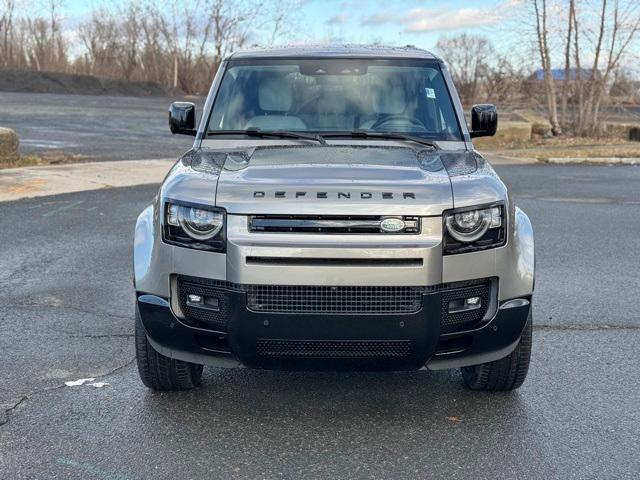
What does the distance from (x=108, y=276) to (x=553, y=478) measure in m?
4.55

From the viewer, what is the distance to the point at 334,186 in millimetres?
3488

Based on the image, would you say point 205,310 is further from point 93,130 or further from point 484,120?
point 93,130

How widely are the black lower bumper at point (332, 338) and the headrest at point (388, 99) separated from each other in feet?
6.01

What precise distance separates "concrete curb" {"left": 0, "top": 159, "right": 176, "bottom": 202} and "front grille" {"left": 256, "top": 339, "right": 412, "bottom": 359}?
27.5 ft

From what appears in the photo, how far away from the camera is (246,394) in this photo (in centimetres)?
413

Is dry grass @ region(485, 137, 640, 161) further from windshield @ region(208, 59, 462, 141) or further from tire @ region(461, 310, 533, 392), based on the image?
tire @ region(461, 310, 533, 392)

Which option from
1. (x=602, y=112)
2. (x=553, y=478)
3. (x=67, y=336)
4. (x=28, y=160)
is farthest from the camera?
(x=602, y=112)

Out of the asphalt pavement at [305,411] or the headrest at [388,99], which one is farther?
the headrest at [388,99]

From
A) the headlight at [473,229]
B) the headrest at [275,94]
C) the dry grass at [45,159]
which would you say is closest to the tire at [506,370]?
the headlight at [473,229]

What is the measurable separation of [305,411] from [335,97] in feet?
7.01

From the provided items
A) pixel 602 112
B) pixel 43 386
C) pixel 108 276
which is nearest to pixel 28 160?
pixel 108 276

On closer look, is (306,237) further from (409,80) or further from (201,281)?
(409,80)

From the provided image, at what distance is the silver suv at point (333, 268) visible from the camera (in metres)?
3.36

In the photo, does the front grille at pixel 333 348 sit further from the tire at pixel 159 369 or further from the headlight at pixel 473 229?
the tire at pixel 159 369
